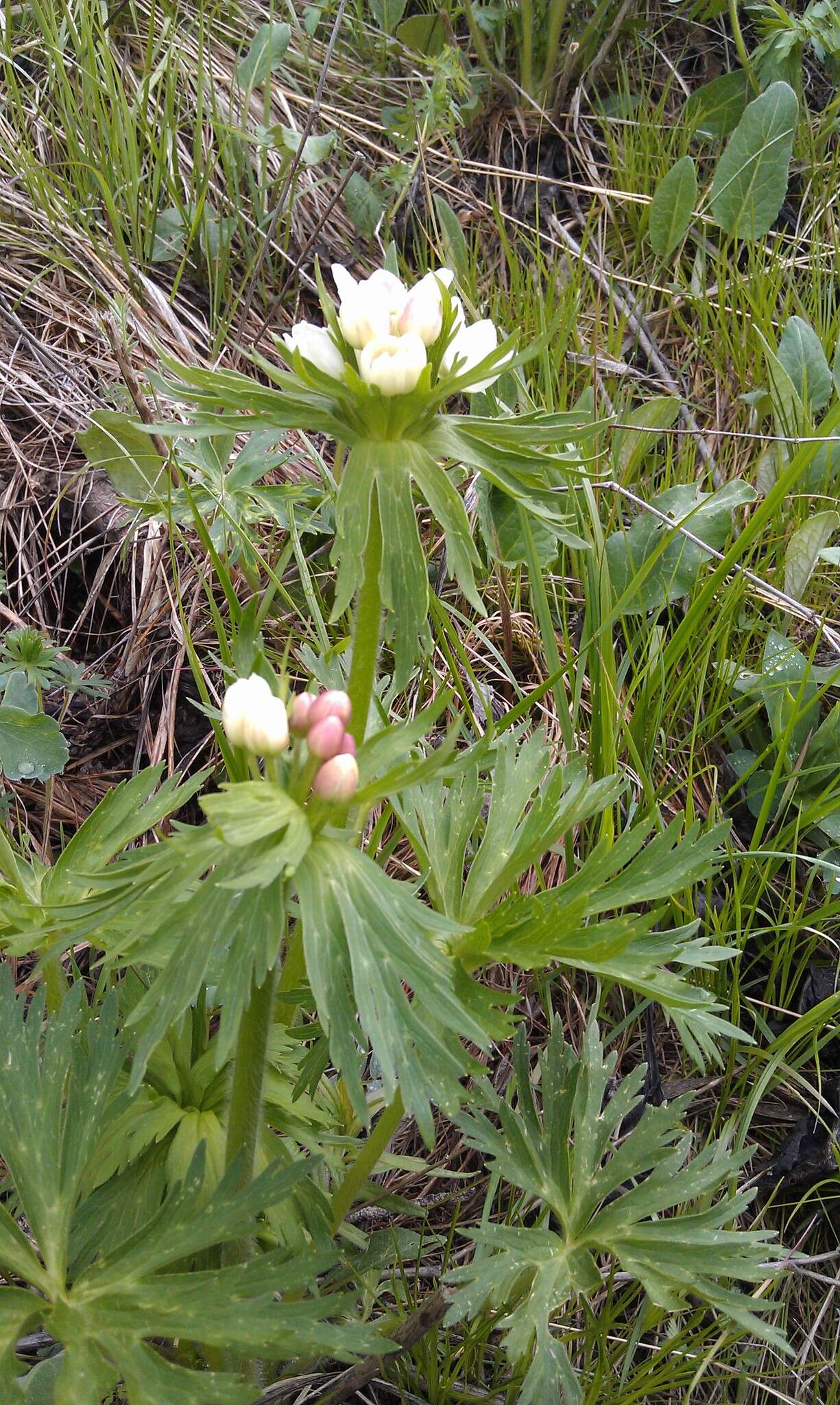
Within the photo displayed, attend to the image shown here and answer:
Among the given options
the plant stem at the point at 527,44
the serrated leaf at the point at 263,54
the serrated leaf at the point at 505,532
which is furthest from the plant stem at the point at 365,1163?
the plant stem at the point at 527,44

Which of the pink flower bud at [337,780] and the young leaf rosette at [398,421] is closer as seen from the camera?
the pink flower bud at [337,780]

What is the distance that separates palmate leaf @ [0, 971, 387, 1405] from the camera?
1132mm

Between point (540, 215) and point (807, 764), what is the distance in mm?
1932

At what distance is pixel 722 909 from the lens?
1.98 metres

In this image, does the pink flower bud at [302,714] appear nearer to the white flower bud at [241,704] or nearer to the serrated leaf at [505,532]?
the white flower bud at [241,704]

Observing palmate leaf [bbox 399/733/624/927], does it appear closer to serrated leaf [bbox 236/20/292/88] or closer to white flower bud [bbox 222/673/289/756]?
white flower bud [bbox 222/673/289/756]

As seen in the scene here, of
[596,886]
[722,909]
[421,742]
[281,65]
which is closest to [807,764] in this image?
[722,909]

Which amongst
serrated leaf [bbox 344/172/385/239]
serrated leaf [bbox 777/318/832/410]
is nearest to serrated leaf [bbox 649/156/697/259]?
serrated leaf [bbox 777/318/832/410]

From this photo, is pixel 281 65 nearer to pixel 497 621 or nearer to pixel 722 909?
pixel 497 621

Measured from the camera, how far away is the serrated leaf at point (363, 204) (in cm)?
306

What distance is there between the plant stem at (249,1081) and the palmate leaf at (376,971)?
0.17 metres

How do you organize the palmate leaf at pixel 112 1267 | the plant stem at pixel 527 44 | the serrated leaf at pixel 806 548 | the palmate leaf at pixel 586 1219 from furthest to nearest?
1. the plant stem at pixel 527 44
2. the serrated leaf at pixel 806 548
3. the palmate leaf at pixel 586 1219
4. the palmate leaf at pixel 112 1267

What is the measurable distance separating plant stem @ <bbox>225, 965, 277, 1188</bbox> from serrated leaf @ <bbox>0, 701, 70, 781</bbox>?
32.3 inches

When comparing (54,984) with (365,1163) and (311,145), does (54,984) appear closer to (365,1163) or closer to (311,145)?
(365,1163)
